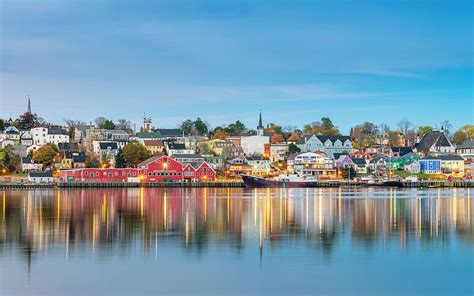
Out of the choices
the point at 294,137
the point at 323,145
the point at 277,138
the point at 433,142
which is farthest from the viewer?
the point at 294,137

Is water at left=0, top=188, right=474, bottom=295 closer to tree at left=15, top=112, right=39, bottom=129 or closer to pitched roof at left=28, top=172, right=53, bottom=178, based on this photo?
pitched roof at left=28, top=172, right=53, bottom=178

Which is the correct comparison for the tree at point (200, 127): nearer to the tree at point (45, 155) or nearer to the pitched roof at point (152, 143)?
the pitched roof at point (152, 143)

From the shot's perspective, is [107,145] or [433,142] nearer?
[107,145]

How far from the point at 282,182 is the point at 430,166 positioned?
94.1ft

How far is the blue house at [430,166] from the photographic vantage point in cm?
11569

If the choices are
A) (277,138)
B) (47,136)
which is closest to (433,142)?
(277,138)

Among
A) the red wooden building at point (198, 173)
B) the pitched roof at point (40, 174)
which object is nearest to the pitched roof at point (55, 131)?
the pitched roof at point (40, 174)

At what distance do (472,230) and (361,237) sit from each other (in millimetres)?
5431

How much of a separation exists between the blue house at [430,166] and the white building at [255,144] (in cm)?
3035

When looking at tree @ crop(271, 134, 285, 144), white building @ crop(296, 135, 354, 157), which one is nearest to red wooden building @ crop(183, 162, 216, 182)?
white building @ crop(296, 135, 354, 157)

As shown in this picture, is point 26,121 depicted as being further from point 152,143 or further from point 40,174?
point 40,174

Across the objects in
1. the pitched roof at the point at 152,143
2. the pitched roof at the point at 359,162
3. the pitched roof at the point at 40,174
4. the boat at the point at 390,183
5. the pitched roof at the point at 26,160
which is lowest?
the boat at the point at 390,183

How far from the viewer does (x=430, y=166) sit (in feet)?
380

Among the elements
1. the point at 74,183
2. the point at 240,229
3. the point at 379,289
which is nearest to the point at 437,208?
the point at 240,229
